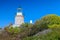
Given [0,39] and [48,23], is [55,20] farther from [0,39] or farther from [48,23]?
[0,39]

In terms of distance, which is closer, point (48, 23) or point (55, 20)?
point (48, 23)

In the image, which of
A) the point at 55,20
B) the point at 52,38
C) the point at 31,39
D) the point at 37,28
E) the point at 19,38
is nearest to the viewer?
the point at 52,38

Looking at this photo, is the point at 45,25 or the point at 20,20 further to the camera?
the point at 20,20

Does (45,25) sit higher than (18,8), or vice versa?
(18,8)

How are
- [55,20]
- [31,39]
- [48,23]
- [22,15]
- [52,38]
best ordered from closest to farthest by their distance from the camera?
[52,38]
[31,39]
[48,23]
[55,20]
[22,15]

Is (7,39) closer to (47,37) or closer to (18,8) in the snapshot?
(47,37)

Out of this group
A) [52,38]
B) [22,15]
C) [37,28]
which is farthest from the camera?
[22,15]

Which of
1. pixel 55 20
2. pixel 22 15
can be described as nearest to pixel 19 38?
pixel 55 20

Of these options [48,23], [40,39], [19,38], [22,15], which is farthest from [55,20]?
[22,15]

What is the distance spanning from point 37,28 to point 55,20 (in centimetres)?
419

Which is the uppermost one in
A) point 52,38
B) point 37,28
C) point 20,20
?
point 20,20

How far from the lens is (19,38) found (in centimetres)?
1570

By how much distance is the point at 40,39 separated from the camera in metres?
13.7

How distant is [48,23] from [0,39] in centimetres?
697
